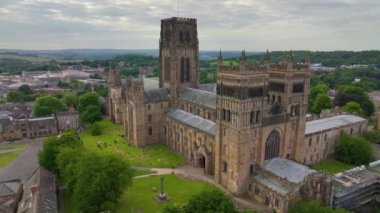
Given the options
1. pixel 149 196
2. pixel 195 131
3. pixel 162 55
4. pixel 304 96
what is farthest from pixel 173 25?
pixel 149 196

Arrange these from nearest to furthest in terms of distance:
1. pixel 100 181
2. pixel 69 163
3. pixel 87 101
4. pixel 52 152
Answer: pixel 100 181
pixel 69 163
pixel 52 152
pixel 87 101

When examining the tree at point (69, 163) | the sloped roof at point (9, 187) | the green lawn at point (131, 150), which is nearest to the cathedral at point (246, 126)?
the green lawn at point (131, 150)

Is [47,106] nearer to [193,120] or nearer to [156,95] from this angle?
[156,95]

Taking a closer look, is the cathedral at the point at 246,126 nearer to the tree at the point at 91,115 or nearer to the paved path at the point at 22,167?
the paved path at the point at 22,167

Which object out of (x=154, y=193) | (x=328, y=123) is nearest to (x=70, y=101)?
(x=154, y=193)

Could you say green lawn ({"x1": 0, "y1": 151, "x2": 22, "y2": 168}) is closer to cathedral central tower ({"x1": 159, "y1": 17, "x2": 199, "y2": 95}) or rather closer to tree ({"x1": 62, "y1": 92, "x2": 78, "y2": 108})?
cathedral central tower ({"x1": 159, "y1": 17, "x2": 199, "y2": 95})

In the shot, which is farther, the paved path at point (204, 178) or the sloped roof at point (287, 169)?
the paved path at point (204, 178)
